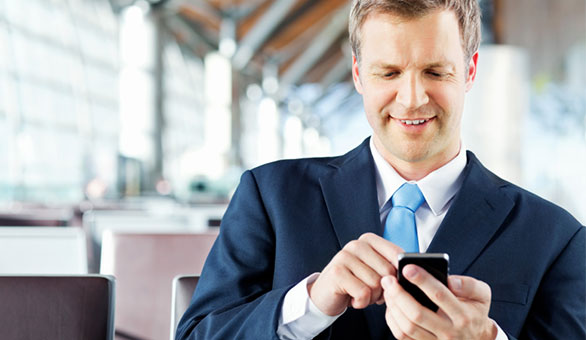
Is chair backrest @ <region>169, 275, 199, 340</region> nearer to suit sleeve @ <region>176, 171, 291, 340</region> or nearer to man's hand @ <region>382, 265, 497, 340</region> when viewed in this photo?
suit sleeve @ <region>176, 171, 291, 340</region>

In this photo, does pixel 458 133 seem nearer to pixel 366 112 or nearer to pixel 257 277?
pixel 366 112

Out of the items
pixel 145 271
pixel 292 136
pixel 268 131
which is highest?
pixel 292 136

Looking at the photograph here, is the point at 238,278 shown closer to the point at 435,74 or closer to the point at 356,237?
the point at 356,237

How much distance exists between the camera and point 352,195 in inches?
57.7

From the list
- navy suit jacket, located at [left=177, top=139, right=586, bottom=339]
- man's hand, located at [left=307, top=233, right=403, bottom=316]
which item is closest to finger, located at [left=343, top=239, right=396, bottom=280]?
man's hand, located at [left=307, top=233, right=403, bottom=316]

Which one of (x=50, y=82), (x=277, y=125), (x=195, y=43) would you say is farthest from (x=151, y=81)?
(x=277, y=125)

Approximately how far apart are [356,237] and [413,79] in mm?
313

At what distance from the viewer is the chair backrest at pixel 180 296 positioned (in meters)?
1.65

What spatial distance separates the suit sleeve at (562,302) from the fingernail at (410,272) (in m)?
0.47

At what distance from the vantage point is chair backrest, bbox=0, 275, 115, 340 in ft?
5.03

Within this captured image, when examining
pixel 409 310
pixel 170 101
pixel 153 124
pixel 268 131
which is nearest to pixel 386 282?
pixel 409 310

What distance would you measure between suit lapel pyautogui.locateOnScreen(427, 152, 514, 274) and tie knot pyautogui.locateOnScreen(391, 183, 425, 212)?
6cm

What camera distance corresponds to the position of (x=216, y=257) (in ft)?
4.68

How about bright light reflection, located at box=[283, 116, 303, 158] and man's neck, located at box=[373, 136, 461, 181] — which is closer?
man's neck, located at box=[373, 136, 461, 181]
